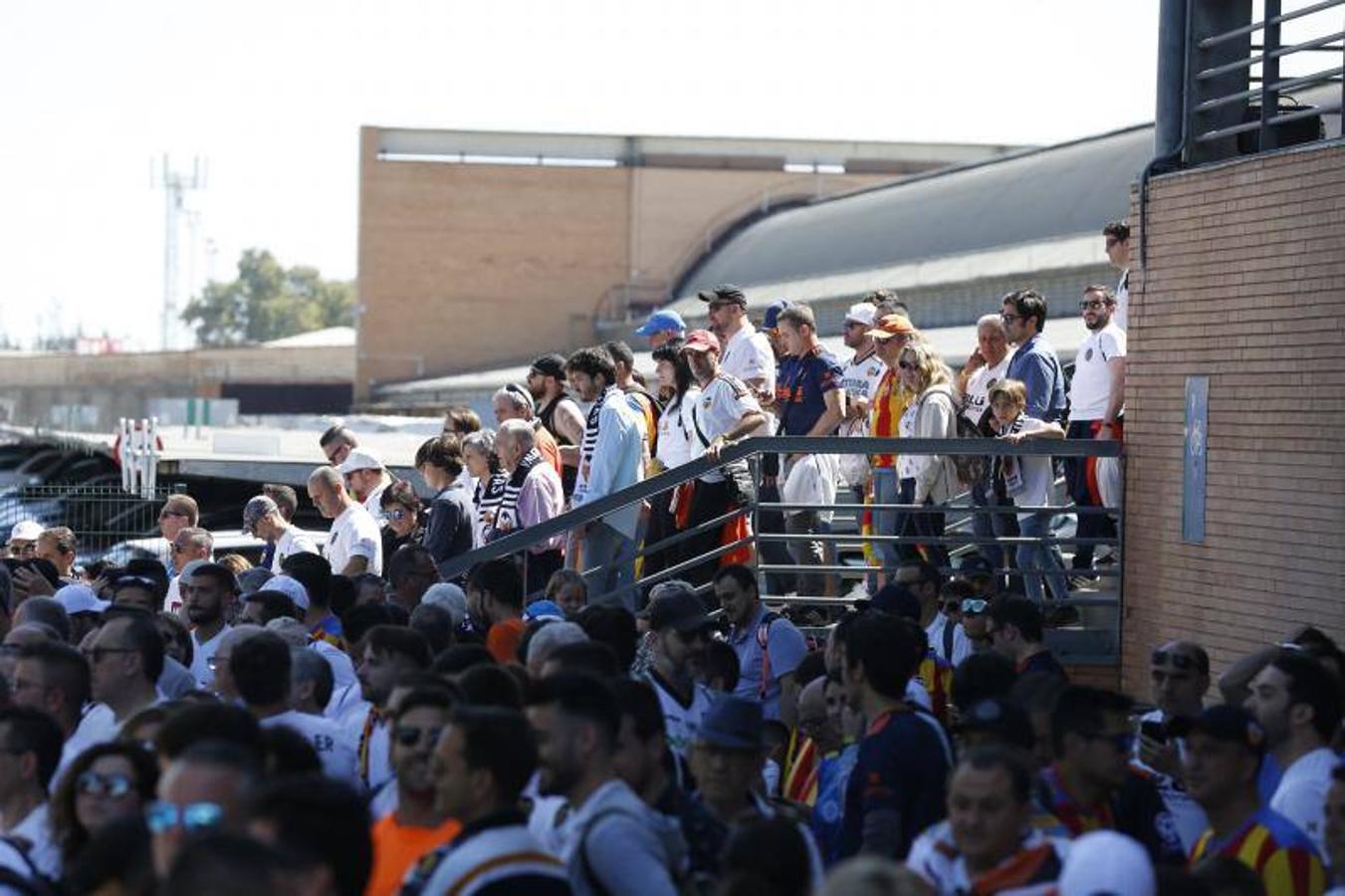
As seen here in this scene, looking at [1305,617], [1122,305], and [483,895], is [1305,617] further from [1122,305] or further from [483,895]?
[483,895]

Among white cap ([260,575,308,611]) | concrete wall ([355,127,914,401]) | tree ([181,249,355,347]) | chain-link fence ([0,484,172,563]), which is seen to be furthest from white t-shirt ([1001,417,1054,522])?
tree ([181,249,355,347])

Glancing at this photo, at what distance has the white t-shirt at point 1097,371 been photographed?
15.0 metres

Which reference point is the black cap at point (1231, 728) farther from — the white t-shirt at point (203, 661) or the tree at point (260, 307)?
the tree at point (260, 307)

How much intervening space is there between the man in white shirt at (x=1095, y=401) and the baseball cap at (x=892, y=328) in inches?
46.3

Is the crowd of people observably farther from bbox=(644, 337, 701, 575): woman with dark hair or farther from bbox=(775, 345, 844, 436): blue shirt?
bbox=(775, 345, 844, 436): blue shirt

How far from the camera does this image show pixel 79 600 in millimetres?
12391

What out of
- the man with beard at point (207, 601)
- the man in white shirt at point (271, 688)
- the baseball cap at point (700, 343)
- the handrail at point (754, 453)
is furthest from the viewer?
the baseball cap at point (700, 343)

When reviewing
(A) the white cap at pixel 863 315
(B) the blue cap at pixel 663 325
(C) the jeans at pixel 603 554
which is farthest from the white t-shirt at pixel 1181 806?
(B) the blue cap at pixel 663 325

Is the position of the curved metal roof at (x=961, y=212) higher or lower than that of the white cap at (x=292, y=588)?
higher

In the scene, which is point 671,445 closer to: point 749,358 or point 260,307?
point 749,358

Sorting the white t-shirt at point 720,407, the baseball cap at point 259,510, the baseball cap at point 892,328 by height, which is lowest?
the baseball cap at point 259,510

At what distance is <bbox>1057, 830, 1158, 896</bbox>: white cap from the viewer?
203 inches

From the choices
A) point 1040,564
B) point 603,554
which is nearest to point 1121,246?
point 1040,564

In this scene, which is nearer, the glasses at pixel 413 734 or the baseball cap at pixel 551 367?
the glasses at pixel 413 734
